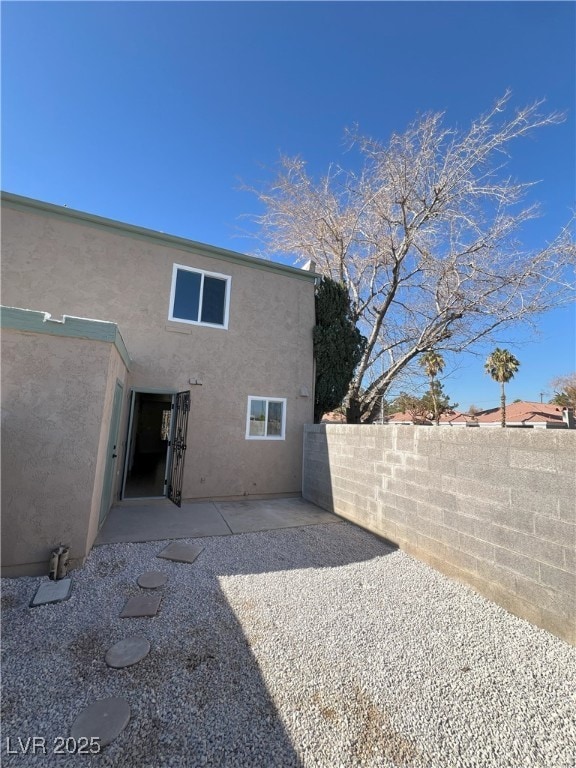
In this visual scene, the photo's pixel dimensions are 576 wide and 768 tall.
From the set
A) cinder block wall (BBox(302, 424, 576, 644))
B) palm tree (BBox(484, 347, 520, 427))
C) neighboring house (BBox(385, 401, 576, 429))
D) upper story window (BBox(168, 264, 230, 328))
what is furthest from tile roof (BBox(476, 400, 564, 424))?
upper story window (BBox(168, 264, 230, 328))

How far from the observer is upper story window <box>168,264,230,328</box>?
7734 millimetres

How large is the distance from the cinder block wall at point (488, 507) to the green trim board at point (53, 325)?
4.64m

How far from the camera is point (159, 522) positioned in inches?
234

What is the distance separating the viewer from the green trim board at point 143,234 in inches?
260

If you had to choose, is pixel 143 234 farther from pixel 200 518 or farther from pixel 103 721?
pixel 103 721

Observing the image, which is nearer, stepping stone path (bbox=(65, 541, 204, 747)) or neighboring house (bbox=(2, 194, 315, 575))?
stepping stone path (bbox=(65, 541, 204, 747))

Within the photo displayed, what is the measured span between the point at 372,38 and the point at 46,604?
1258cm

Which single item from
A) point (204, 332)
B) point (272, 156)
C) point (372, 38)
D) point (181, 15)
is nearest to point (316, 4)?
point (372, 38)

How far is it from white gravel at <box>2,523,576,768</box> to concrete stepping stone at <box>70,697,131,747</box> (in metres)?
0.05

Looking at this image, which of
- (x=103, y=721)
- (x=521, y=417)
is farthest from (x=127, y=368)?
(x=521, y=417)

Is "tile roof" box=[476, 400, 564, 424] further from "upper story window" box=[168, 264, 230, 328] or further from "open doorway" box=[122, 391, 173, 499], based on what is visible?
"upper story window" box=[168, 264, 230, 328]

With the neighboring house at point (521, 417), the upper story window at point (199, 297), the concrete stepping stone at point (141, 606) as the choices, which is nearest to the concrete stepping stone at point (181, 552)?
the concrete stepping stone at point (141, 606)

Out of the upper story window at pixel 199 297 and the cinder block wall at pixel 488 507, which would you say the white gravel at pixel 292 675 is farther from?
the upper story window at pixel 199 297

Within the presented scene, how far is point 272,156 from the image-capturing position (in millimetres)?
11383
